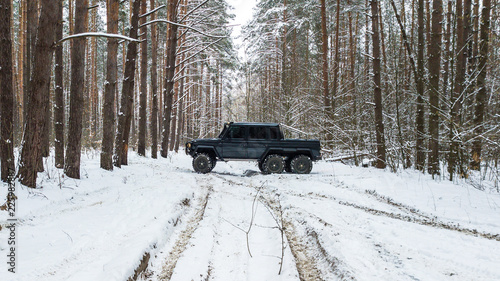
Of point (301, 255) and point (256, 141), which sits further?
point (256, 141)

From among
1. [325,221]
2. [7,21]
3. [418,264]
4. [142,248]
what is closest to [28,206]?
[142,248]

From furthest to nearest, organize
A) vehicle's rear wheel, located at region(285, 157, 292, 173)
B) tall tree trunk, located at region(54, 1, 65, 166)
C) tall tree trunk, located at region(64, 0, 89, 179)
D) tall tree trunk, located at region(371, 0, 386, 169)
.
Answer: vehicle's rear wheel, located at region(285, 157, 292, 173) < tall tree trunk, located at region(371, 0, 386, 169) < tall tree trunk, located at region(54, 1, 65, 166) < tall tree trunk, located at region(64, 0, 89, 179)

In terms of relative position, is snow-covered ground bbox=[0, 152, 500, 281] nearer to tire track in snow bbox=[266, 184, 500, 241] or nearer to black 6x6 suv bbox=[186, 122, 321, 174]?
tire track in snow bbox=[266, 184, 500, 241]

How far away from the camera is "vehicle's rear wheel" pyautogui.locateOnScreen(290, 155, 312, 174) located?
1161cm

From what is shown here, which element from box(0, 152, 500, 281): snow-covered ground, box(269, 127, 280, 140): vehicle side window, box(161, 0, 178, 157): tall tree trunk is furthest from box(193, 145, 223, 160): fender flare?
box(161, 0, 178, 157): tall tree trunk

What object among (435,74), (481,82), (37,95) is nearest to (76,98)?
(37,95)

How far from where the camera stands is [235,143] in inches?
473

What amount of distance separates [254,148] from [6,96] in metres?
7.76

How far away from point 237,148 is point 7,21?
7748 millimetres

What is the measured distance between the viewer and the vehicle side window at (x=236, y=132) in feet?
39.6

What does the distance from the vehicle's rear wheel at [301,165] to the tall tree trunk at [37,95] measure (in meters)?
8.13

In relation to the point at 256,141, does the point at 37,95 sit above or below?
above

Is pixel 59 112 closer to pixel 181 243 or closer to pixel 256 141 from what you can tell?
pixel 256 141

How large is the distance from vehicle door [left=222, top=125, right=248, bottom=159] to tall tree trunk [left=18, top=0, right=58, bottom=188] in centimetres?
672
